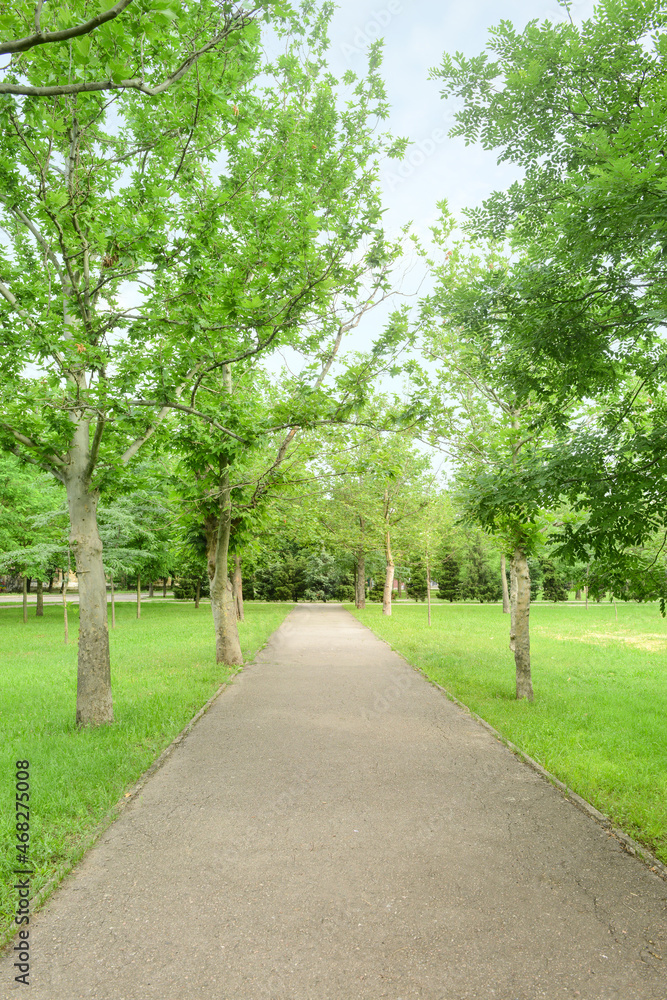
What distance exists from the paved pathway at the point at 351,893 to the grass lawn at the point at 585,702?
486 mm

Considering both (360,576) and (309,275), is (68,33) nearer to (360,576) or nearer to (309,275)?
(309,275)

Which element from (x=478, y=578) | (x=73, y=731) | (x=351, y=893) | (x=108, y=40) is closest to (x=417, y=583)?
(x=478, y=578)

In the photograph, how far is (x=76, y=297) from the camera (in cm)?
678

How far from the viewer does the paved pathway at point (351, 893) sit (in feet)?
9.07

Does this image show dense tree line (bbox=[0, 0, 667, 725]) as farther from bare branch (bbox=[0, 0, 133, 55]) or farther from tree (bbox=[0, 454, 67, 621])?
tree (bbox=[0, 454, 67, 621])

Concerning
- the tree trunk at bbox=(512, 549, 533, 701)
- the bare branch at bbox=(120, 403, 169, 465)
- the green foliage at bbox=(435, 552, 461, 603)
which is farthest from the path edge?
the green foliage at bbox=(435, 552, 461, 603)

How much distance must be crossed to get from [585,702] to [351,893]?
659 cm

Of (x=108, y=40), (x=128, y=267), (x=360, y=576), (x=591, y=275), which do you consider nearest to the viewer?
(x=108, y=40)

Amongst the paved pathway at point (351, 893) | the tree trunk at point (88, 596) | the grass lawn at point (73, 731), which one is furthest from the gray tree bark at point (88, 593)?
the paved pathway at point (351, 893)

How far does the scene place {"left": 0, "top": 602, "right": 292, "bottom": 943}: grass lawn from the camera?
4.19 m

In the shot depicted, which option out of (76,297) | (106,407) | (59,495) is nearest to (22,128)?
(76,297)

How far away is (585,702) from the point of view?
8797 mm

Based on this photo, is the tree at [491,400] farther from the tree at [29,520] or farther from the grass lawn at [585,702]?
the tree at [29,520]

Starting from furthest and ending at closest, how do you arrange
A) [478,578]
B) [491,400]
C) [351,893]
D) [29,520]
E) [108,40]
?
A: [478,578], [29,520], [491,400], [108,40], [351,893]
